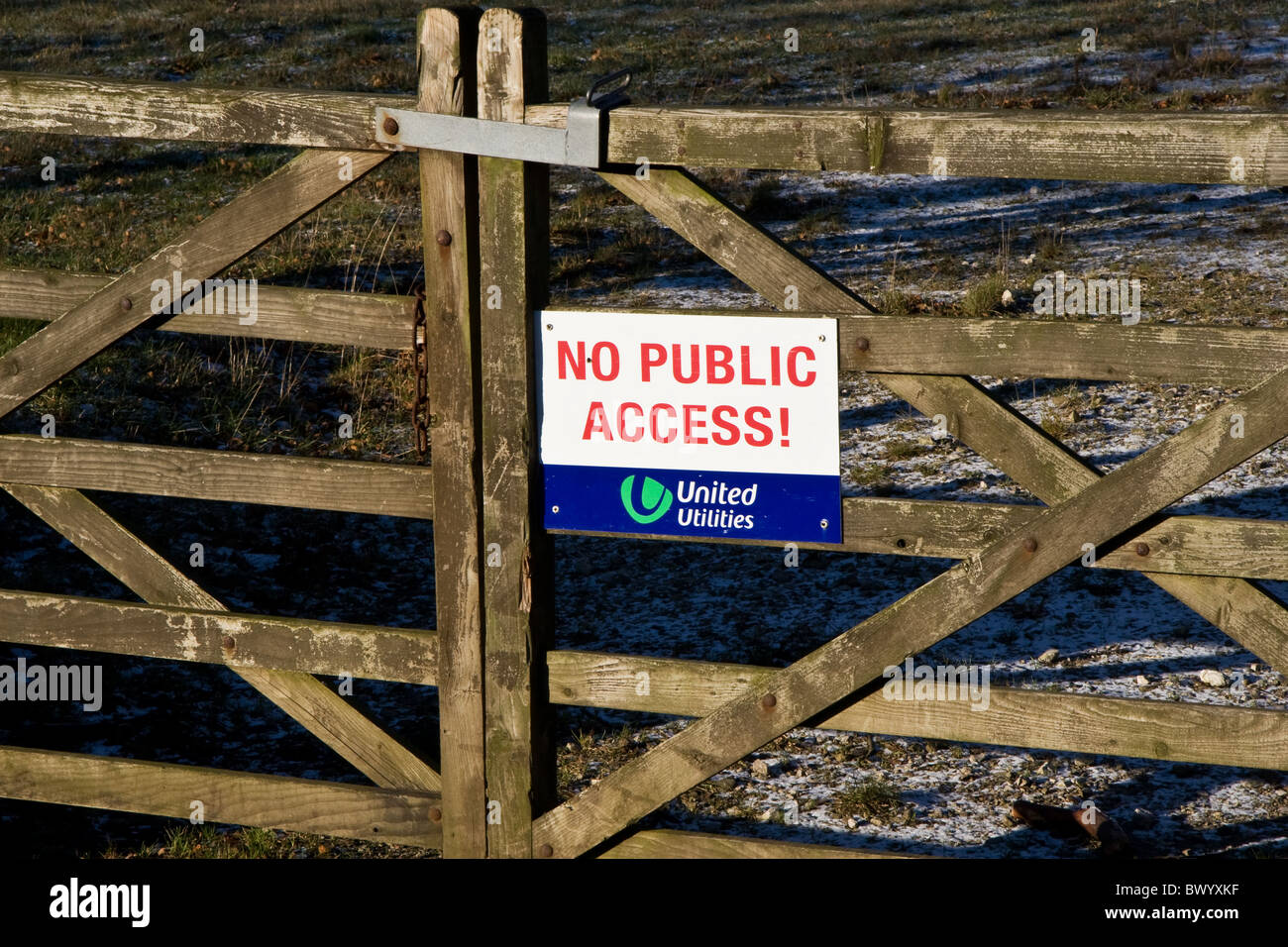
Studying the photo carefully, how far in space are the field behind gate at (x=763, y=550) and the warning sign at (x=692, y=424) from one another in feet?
3.91

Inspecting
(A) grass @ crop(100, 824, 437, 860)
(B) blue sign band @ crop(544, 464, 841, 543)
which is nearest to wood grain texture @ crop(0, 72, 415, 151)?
(B) blue sign band @ crop(544, 464, 841, 543)

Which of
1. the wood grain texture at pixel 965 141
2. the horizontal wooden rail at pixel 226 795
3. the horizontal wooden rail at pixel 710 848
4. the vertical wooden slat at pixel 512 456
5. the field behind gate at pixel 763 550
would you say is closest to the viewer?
the wood grain texture at pixel 965 141

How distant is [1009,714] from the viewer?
334 centimetres

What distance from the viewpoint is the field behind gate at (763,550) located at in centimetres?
528

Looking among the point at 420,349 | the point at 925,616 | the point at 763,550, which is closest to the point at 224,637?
the point at 420,349

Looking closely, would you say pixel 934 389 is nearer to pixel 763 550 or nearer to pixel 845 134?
pixel 845 134

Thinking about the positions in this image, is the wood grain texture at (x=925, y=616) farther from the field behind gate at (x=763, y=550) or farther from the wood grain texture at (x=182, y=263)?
the wood grain texture at (x=182, y=263)

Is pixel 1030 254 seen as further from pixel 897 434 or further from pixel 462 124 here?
pixel 462 124

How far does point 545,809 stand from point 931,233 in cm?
941

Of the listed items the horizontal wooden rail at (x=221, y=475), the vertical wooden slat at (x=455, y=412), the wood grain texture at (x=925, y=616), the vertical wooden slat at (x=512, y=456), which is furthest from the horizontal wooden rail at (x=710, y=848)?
the horizontal wooden rail at (x=221, y=475)

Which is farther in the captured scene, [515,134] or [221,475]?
[221,475]

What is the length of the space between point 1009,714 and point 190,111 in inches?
106

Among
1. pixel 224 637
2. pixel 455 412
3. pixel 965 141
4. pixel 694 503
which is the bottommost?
pixel 224 637

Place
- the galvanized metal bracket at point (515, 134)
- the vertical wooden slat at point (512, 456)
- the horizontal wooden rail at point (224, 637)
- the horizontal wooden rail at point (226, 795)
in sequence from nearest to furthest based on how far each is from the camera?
the galvanized metal bracket at point (515, 134)
the vertical wooden slat at point (512, 456)
the horizontal wooden rail at point (224, 637)
the horizontal wooden rail at point (226, 795)
